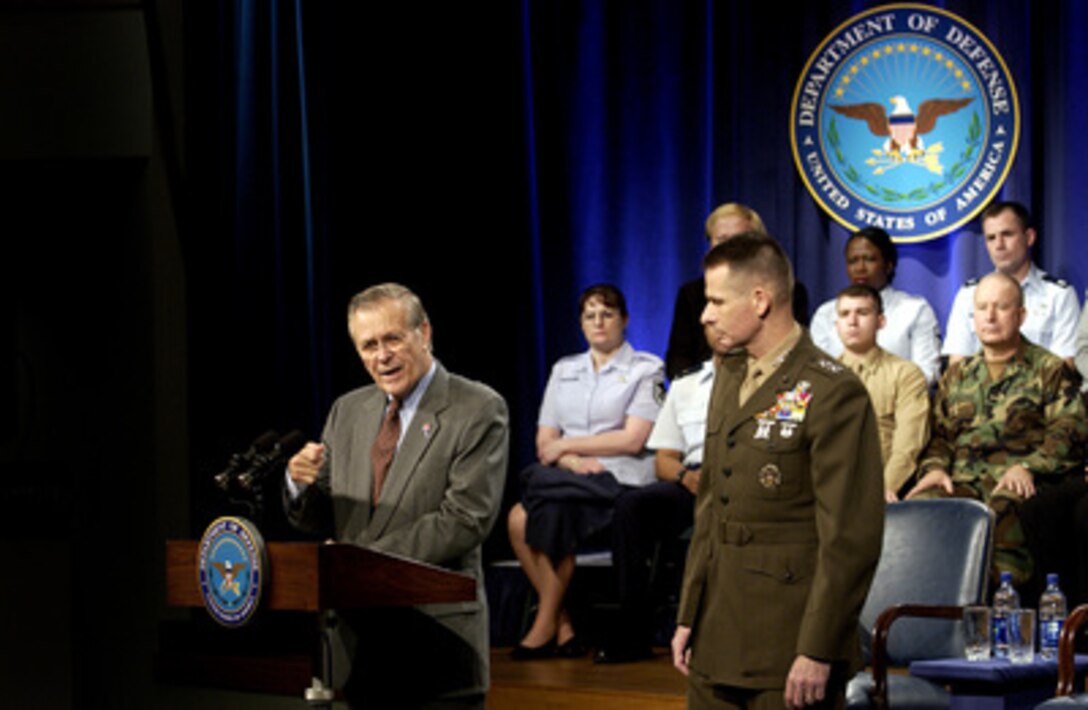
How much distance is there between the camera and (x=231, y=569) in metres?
3.02

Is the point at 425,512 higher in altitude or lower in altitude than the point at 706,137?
lower

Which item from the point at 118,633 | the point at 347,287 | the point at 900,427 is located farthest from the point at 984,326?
the point at 118,633

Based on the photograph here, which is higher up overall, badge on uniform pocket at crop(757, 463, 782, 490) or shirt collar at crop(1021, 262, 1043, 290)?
shirt collar at crop(1021, 262, 1043, 290)

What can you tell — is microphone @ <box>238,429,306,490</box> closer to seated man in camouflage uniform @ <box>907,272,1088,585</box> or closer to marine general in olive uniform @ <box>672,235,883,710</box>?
marine general in olive uniform @ <box>672,235,883,710</box>

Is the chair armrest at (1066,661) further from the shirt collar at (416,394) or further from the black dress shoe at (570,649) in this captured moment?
the black dress shoe at (570,649)

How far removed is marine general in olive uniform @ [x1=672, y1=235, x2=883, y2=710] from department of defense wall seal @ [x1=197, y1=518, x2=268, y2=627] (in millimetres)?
855

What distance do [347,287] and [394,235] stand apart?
40 centimetres

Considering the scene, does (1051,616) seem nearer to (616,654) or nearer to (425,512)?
(616,654)

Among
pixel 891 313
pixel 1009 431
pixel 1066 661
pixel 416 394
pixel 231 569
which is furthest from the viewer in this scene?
pixel 891 313

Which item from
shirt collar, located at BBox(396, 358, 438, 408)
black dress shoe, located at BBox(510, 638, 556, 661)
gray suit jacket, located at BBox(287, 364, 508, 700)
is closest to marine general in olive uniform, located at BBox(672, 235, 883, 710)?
gray suit jacket, located at BBox(287, 364, 508, 700)

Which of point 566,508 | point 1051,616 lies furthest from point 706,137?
point 1051,616

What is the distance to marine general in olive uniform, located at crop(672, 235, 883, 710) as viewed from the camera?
2.95 meters

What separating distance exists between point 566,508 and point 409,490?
111 inches

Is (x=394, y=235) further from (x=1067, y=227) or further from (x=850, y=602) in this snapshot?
(x=850, y=602)
